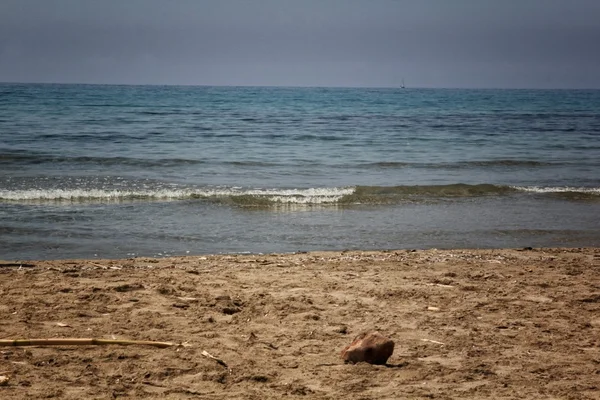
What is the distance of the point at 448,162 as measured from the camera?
19719 millimetres

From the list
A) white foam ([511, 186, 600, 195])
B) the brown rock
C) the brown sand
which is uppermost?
the brown rock

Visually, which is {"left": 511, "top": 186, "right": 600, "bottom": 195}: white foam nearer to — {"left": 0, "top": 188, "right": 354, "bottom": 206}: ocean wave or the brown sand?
{"left": 0, "top": 188, "right": 354, "bottom": 206}: ocean wave

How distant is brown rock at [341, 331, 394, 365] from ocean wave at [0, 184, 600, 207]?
27.0 feet

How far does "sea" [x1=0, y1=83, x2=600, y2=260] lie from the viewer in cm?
970

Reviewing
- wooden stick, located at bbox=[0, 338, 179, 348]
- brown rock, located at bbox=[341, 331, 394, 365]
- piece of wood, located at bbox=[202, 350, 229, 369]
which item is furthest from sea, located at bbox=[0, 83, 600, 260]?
brown rock, located at bbox=[341, 331, 394, 365]

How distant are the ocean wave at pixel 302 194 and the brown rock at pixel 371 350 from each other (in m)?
8.23

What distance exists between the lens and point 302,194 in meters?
13.8

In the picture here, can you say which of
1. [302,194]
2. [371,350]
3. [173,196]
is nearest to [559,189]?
[302,194]

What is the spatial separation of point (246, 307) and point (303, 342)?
38.3 inches

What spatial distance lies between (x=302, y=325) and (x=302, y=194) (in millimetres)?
8511

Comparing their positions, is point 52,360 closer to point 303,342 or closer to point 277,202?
point 303,342

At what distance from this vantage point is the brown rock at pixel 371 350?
4.47m

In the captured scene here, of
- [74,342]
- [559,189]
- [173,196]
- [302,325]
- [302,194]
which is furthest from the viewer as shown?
[559,189]

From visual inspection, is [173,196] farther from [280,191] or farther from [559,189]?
[559,189]
